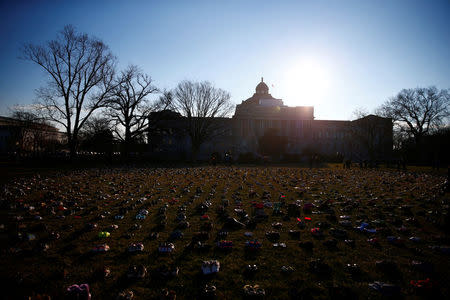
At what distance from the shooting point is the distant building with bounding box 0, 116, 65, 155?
3081 centimetres

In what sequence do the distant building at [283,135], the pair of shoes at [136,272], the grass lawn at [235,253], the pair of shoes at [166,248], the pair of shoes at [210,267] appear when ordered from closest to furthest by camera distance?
the grass lawn at [235,253], the pair of shoes at [136,272], the pair of shoes at [210,267], the pair of shoes at [166,248], the distant building at [283,135]

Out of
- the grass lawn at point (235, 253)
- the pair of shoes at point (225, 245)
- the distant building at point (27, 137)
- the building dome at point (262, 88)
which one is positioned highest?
the building dome at point (262, 88)

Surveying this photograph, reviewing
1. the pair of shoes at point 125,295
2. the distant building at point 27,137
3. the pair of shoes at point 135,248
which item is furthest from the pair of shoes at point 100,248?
the distant building at point 27,137

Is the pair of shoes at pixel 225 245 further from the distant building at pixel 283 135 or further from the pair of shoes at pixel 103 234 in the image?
the distant building at pixel 283 135

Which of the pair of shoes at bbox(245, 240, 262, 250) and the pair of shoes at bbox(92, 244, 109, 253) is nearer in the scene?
the pair of shoes at bbox(92, 244, 109, 253)

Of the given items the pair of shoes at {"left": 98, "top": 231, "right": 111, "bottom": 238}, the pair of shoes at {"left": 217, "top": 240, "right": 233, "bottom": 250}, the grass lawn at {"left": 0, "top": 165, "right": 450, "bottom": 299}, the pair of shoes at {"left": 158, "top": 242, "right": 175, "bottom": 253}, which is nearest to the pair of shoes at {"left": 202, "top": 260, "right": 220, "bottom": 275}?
the grass lawn at {"left": 0, "top": 165, "right": 450, "bottom": 299}

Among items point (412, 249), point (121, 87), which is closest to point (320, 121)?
point (121, 87)

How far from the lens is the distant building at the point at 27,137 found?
101ft

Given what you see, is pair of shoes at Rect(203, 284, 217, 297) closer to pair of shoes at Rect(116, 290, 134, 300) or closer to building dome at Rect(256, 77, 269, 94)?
pair of shoes at Rect(116, 290, 134, 300)

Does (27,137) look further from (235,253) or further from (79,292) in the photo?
(235,253)

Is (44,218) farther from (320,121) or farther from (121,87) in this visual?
(320,121)

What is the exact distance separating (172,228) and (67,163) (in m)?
31.3

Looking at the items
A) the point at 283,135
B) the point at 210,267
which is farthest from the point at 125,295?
the point at 283,135

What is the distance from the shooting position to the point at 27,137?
50.7 meters
